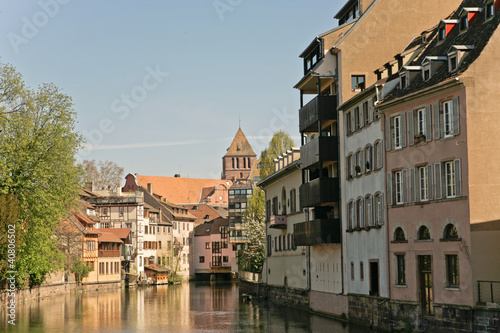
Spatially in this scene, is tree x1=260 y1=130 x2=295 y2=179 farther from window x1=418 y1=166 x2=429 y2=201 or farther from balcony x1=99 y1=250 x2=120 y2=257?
window x1=418 y1=166 x2=429 y2=201

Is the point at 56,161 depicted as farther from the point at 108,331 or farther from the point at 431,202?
the point at 431,202

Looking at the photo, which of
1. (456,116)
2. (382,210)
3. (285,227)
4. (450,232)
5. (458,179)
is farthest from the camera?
(285,227)

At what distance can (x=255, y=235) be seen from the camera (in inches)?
3457

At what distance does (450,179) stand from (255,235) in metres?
55.4

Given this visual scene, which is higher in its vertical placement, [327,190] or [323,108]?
[323,108]

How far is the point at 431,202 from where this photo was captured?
34375 millimetres

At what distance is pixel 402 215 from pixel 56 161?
93.7 feet

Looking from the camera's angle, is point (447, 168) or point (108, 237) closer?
point (447, 168)

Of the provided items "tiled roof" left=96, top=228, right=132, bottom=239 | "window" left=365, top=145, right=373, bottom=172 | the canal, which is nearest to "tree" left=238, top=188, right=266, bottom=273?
the canal

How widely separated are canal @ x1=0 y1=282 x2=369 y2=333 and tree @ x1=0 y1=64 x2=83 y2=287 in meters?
4.98

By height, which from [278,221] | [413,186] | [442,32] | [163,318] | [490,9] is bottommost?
[163,318]

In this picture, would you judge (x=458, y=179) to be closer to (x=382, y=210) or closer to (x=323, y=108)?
(x=382, y=210)

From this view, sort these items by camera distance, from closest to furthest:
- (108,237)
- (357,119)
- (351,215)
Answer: (357,119)
(351,215)
(108,237)

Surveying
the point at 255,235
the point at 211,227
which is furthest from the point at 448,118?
the point at 211,227
